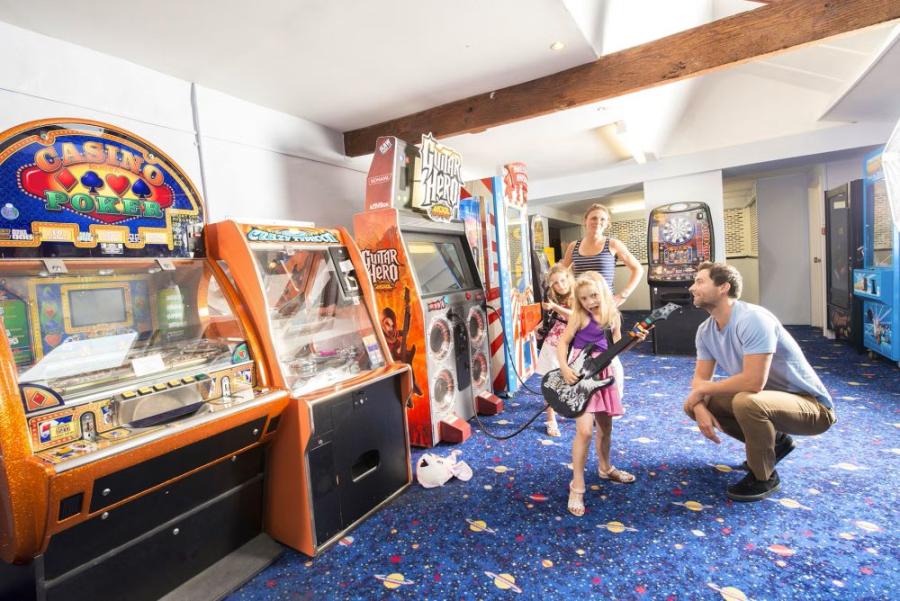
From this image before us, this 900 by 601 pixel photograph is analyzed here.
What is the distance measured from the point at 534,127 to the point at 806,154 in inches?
135

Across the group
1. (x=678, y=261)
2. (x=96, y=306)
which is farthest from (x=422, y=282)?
(x=678, y=261)

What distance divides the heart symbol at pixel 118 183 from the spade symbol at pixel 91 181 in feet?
0.12

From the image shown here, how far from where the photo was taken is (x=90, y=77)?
2293 millimetres

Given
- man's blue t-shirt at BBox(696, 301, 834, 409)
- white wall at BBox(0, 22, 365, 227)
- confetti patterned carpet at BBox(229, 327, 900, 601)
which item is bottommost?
confetti patterned carpet at BBox(229, 327, 900, 601)

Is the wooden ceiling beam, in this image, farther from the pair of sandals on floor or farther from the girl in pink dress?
the pair of sandals on floor

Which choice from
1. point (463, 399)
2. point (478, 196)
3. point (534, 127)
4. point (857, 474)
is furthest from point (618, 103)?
point (857, 474)

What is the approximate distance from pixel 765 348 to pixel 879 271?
10.8ft

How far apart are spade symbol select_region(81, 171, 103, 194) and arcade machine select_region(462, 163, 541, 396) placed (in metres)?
2.59

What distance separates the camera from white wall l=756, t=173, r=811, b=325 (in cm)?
656

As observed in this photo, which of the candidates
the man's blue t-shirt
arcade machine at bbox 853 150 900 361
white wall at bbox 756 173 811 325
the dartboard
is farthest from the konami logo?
white wall at bbox 756 173 811 325

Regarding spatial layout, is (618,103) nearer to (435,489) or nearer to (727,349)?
(727,349)

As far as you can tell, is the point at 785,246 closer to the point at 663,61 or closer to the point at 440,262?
the point at 663,61

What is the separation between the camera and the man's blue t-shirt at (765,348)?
2.04m

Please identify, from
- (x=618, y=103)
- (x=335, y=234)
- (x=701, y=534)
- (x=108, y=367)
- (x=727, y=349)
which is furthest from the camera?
(x=618, y=103)
